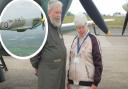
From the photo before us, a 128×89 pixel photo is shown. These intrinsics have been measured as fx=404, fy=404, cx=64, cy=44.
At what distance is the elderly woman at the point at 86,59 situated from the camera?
5.16m

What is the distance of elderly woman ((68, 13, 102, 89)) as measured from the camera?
16.9 ft

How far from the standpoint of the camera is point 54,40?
5211mm

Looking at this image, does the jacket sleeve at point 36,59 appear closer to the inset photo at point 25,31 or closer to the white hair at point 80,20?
the inset photo at point 25,31

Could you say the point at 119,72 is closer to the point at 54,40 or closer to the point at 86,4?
the point at 86,4

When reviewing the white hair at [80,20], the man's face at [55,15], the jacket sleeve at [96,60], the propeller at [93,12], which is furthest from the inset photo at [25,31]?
the propeller at [93,12]

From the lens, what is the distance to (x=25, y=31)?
4824mm

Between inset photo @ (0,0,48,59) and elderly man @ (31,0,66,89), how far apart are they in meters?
0.34

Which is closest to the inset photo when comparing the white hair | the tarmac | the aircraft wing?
the aircraft wing

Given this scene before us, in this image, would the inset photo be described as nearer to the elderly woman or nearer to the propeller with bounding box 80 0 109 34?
the elderly woman

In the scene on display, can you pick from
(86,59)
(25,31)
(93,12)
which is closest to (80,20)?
(86,59)

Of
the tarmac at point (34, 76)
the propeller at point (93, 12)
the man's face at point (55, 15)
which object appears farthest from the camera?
the tarmac at point (34, 76)

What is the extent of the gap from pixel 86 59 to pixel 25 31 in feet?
2.97

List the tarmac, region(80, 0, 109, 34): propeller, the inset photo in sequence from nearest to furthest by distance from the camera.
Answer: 1. the inset photo
2. region(80, 0, 109, 34): propeller
3. the tarmac

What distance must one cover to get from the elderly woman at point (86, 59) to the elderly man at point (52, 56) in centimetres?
21
